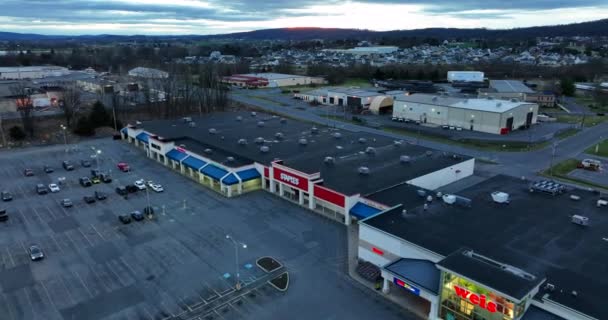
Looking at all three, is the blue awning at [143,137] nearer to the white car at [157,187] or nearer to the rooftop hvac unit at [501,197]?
the white car at [157,187]

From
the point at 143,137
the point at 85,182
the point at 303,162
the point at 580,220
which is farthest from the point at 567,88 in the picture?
the point at 85,182

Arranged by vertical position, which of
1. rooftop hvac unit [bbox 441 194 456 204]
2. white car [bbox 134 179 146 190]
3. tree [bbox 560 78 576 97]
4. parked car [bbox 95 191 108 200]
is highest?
tree [bbox 560 78 576 97]

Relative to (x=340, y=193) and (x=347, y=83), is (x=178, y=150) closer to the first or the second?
(x=340, y=193)

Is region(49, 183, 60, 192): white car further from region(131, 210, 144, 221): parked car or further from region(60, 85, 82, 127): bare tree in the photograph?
region(60, 85, 82, 127): bare tree

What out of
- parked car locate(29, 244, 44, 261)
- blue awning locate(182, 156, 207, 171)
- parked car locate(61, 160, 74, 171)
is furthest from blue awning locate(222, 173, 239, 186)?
parked car locate(61, 160, 74, 171)

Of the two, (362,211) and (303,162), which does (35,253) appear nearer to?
(303,162)

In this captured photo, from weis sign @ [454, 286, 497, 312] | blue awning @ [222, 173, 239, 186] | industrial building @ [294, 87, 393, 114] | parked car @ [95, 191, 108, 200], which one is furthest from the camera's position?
industrial building @ [294, 87, 393, 114]

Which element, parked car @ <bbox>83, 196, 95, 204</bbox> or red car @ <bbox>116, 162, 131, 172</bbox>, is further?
red car @ <bbox>116, 162, 131, 172</bbox>

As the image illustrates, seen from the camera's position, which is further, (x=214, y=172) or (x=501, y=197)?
(x=214, y=172)
